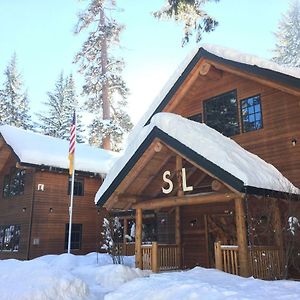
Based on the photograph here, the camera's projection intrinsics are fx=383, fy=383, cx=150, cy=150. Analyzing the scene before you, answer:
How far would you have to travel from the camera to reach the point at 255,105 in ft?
41.5

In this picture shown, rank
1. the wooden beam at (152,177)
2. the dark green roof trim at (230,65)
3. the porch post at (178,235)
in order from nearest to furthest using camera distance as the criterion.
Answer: the dark green roof trim at (230,65) < the wooden beam at (152,177) < the porch post at (178,235)

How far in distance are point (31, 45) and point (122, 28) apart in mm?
15129


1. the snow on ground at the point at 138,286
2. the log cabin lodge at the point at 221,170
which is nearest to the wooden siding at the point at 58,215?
the log cabin lodge at the point at 221,170

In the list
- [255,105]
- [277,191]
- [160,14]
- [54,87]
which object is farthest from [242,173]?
[54,87]

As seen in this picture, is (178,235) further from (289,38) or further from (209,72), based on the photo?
(289,38)

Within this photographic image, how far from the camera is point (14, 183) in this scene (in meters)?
22.7

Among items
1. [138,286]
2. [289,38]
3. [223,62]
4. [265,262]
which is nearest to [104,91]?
[289,38]

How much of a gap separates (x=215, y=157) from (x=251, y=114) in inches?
156

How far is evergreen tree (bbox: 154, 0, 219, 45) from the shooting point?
539 inches

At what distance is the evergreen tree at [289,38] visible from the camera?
3634 centimetres

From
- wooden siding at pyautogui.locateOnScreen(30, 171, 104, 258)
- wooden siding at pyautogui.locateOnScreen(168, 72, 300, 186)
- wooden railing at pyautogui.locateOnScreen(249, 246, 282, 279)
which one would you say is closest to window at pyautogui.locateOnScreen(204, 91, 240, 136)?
wooden siding at pyautogui.locateOnScreen(168, 72, 300, 186)

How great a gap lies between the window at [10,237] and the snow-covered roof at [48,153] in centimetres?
405

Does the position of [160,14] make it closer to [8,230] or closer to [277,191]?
[277,191]

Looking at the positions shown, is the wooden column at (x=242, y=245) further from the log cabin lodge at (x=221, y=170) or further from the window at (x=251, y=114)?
the window at (x=251, y=114)
